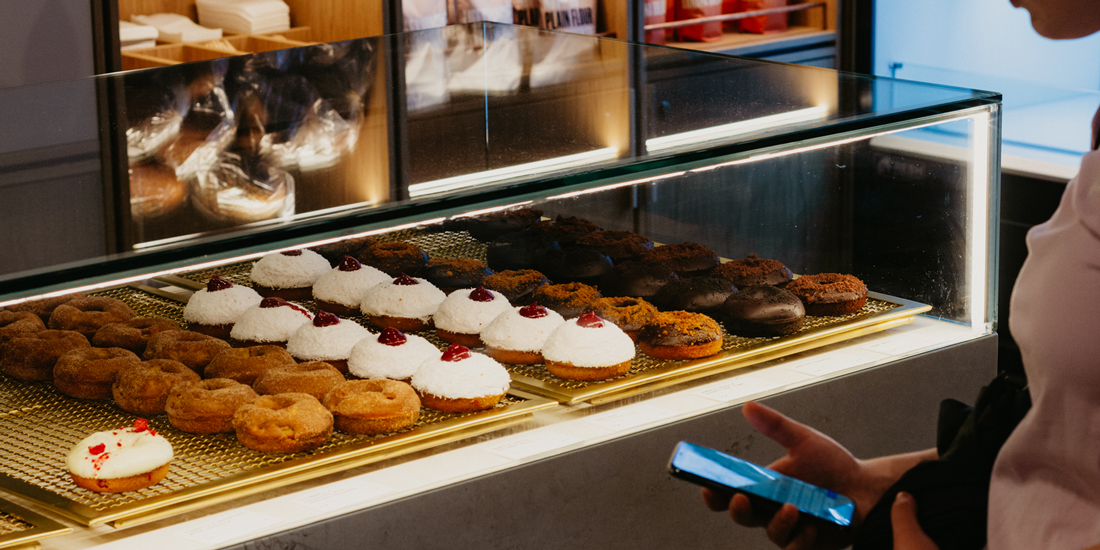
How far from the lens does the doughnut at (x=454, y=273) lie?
6.95 feet

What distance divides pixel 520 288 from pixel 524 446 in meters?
0.52

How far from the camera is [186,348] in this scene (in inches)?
72.7

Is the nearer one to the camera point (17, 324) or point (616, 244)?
point (17, 324)

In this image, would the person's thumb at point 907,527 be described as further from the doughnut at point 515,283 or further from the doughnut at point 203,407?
the doughnut at point 515,283

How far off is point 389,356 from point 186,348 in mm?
337

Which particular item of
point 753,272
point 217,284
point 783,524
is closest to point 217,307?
point 217,284

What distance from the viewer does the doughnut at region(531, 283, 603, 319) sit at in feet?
6.68

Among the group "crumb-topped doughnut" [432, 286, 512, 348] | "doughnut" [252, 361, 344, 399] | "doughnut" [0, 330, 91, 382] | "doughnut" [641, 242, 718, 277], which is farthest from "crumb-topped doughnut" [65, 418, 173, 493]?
"doughnut" [641, 242, 718, 277]

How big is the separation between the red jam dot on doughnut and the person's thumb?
43.2 inches

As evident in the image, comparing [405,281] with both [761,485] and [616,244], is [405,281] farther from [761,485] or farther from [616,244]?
[761,485]

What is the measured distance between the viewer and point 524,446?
165 centimetres

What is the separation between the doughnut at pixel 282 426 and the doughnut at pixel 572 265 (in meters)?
0.67

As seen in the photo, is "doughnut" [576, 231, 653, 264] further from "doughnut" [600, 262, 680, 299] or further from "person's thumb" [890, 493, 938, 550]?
"person's thumb" [890, 493, 938, 550]

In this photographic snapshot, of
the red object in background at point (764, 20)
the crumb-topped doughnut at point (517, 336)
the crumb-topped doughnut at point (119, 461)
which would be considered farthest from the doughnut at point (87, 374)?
the red object in background at point (764, 20)
